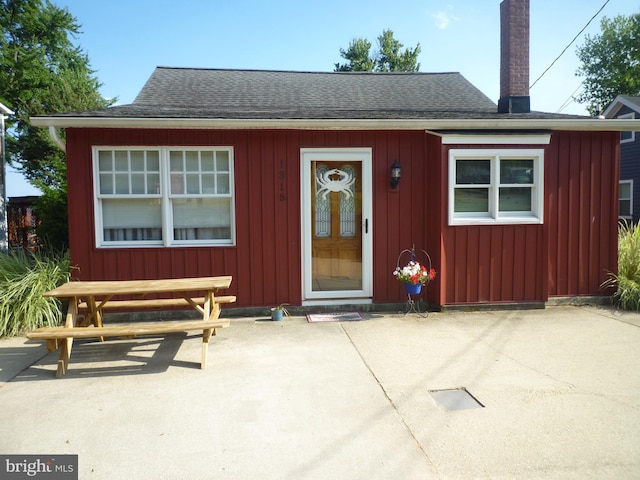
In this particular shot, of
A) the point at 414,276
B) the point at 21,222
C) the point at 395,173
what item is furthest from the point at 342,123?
the point at 21,222

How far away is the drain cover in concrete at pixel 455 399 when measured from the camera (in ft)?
11.0

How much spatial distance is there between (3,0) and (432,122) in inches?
921

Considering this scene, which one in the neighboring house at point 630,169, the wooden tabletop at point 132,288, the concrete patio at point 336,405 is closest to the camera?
the concrete patio at point 336,405

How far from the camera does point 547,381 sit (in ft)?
12.5

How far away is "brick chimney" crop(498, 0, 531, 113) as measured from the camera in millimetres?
7066

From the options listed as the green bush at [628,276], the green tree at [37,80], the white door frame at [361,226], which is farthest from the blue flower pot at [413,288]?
the green tree at [37,80]

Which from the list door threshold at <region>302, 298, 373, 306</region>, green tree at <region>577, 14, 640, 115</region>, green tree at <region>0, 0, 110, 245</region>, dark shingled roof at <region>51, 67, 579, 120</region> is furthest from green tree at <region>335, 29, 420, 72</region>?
door threshold at <region>302, 298, 373, 306</region>

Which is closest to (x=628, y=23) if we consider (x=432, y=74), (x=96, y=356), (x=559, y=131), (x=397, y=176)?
(x=432, y=74)

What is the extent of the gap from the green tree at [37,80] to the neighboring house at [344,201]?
12300mm

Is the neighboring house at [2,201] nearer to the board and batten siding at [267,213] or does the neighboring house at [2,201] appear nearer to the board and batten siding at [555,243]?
the board and batten siding at [267,213]

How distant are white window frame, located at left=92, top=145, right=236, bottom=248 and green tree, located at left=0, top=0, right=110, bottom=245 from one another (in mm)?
12134

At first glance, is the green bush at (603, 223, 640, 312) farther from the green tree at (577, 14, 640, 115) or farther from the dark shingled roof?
the green tree at (577, 14, 640, 115)

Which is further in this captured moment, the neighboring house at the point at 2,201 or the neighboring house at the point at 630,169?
the neighboring house at the point at 630,169

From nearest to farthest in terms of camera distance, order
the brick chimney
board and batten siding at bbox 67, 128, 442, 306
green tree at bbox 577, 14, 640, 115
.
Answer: board and batten siding at bbox 67, 128, 442, 306 → the brick chimney → green tree at bbox 577, 14, 640, 115
